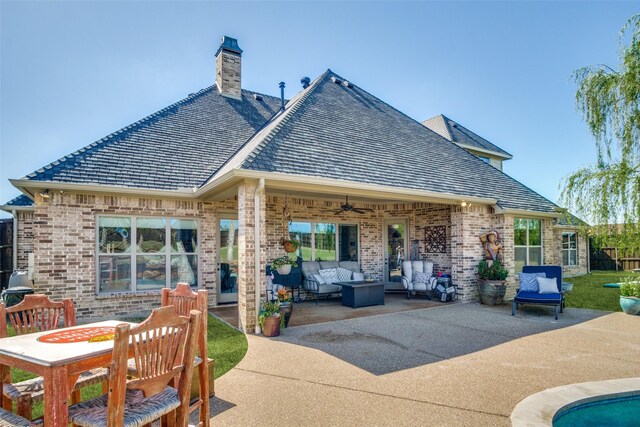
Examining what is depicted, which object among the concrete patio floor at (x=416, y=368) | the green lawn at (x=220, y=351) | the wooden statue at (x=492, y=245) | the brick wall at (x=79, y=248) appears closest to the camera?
the concrete patio floor at (x=416, y=368)

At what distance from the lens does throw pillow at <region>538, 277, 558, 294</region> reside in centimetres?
855

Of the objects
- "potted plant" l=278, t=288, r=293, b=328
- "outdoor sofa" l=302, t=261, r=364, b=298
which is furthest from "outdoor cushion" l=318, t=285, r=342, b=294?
"potted plant" l=278, t=288, r=293, b=328

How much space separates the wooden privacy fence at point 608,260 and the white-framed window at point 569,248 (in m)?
3.03

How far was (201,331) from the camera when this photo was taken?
350 cm

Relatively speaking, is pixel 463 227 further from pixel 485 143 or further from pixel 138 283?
pixel 485 143

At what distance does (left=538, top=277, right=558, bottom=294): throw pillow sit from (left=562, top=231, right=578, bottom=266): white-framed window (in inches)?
445

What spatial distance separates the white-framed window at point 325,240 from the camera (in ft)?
36.0

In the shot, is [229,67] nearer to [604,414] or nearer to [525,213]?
[525,213]

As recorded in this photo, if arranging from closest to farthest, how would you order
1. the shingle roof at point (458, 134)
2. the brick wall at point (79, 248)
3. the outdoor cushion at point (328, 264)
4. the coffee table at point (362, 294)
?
the brick wall at point (79, 248) < the coffee table at point (362, 294) < the outdoor cushion at point (328, 264) < the shingle roof at point (458, 134)

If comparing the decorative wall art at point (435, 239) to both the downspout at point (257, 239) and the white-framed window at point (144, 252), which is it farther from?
the white-framed window at point (144, 252)

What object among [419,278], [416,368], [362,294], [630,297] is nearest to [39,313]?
[416,368]

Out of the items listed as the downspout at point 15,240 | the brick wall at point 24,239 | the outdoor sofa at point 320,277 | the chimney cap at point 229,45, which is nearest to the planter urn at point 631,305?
the outdoor sofa at point 320,277

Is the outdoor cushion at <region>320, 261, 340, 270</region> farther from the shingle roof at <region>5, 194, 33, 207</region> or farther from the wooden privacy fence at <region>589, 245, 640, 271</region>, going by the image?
the wooden privacy fence at <region>589, 245, 640, 271</region>

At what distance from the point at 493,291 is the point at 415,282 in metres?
2.17
